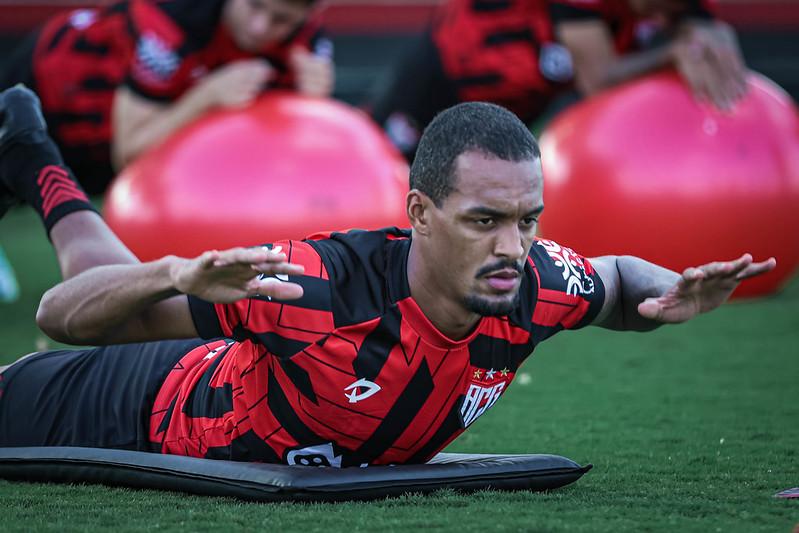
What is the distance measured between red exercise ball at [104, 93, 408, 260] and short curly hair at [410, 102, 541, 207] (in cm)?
281

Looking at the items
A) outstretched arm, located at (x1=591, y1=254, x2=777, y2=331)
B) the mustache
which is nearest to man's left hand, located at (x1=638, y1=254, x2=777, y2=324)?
outstretched arm, located at (x1=591, y1=254, x2=777, y2=331)

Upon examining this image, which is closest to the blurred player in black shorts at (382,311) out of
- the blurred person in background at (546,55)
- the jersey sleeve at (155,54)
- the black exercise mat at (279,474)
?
the black exercise mat at (279,474)

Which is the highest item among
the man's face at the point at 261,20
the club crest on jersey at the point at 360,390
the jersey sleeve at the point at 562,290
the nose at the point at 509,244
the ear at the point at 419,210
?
the man's face at the point at 261,20

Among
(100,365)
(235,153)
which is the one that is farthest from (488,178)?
(235,153)

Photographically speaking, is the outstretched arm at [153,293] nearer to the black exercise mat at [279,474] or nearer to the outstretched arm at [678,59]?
the black exercise mat at [279,474]

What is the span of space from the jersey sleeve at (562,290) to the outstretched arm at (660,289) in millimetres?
47

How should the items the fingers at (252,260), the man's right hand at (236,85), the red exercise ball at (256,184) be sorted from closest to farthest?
the fingers at (252,260) < the red exercise ball at (256,184) < the man's right hand at (236,85)

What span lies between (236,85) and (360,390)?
3.41 metres

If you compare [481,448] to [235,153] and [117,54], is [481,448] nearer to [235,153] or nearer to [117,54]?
[235,153]

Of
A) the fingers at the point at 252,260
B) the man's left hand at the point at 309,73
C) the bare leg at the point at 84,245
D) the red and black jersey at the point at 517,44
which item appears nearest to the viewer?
the fingers at the point at 252,260

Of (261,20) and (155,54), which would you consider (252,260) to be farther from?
(155,54)

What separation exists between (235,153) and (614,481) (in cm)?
309

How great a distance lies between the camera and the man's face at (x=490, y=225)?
2561 millimetres

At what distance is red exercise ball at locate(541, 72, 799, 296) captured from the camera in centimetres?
591
